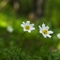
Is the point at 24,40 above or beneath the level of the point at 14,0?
beneath

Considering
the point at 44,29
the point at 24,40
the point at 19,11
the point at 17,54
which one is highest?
the point at 19,11

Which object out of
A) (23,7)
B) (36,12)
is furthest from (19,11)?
(36,12)

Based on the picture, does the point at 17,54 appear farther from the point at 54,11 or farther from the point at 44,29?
the point at 54,11

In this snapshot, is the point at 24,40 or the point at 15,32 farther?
the point at 15,32

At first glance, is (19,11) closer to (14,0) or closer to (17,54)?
(14,0)

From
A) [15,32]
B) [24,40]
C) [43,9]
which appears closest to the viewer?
[24,40]

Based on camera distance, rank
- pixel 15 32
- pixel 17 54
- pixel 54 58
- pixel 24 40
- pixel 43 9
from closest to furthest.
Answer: pixel 17 54
pixel 54 58
pixel 24 40
pixel 15 32
pixel 43 9
